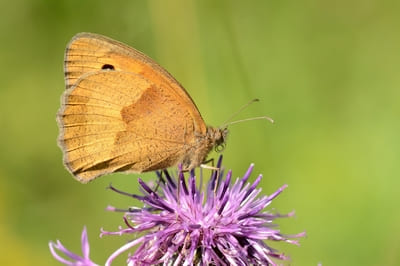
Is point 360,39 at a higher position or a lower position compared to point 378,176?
higher

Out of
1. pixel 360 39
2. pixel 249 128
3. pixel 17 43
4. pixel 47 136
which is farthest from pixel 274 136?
pixel 17 43

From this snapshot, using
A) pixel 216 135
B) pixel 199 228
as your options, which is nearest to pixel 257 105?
pixel 216 135

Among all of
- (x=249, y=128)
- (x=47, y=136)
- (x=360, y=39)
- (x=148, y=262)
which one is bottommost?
(x=148, y=262)

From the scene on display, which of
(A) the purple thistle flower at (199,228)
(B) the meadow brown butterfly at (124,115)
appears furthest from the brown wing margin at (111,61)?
(A) the purple thistle flower at (199,228)

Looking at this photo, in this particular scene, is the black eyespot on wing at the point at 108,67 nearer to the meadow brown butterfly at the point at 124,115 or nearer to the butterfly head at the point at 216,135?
the meadow brown butterfly at the point at 124,115

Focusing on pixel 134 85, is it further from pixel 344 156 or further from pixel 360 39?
pixel 360 39

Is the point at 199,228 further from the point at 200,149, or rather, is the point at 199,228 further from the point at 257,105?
the point at 257,105
